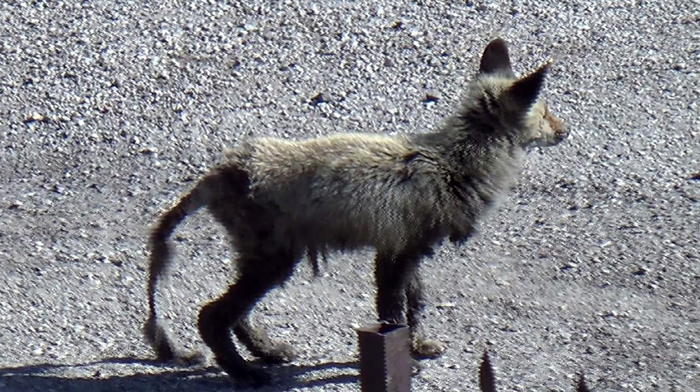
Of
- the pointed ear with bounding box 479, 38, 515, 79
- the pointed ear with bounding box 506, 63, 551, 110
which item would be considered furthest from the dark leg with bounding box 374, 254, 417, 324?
the pointed ear with bounding box 479, 38, 515, 79

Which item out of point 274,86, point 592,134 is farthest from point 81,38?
point 592,134

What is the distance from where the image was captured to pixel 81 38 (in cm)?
1000

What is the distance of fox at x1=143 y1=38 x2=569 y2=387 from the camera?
5375 mm

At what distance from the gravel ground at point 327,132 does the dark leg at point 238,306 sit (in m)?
0.15

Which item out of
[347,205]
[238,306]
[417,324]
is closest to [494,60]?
[347,205]

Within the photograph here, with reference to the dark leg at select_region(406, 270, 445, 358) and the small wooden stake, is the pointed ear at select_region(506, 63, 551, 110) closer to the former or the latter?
the dark leg at select_region(406, 270, 445, 358)

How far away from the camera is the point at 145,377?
→ 5473 mm

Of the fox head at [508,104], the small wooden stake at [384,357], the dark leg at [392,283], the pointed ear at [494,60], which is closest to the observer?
the small wooden stake at [384,357]

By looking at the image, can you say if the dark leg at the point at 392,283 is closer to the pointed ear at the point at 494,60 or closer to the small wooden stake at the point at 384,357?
the pointed ear at the point at 494,60

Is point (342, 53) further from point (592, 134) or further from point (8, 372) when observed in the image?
point (8, 372)

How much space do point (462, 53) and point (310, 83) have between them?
54.5 inches

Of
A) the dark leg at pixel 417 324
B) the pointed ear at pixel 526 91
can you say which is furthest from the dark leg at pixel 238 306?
the pointed ear at pixel 526 91

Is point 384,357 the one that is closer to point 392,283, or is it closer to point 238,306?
A: point 238,306

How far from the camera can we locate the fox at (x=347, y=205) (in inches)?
212
